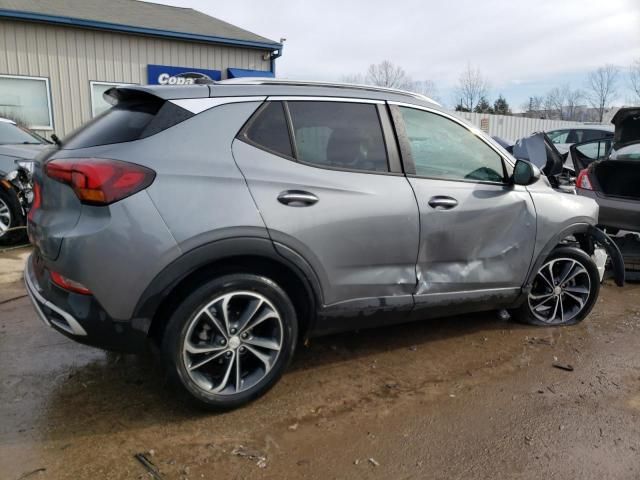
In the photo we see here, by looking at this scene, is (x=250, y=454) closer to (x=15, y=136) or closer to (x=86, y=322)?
(x=86, y=322)

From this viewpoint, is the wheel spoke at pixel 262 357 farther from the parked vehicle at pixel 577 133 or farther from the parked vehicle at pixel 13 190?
the parked vehicle at pixel 577 133

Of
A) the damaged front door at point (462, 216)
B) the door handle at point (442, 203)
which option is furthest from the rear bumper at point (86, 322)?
the door handle at point (442, 203)

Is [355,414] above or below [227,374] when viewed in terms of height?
below

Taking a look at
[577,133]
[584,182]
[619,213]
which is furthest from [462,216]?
[577,133]

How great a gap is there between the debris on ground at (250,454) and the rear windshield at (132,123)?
163cm

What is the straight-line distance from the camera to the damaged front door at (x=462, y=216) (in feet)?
10.7

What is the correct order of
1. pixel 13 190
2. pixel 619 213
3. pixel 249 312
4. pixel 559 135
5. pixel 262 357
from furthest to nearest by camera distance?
pixel 559 135 < pixel 13 190 < pixel 619 213 < pixel 262 357 < pixel 249 312

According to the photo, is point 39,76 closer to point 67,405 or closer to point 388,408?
point 67,405

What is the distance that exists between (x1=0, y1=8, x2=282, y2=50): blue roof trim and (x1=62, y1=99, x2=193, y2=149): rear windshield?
9.93 m

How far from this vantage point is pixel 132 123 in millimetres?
2635

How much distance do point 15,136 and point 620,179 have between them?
26.2 ft

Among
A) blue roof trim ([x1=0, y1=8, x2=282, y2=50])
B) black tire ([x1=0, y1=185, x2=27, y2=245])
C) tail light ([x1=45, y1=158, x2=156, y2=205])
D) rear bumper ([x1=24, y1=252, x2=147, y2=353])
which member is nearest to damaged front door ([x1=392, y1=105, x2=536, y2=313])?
tail light ([x1=45, y1=158, x2=156, y2=205])

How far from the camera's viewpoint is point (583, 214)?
13.3 feet

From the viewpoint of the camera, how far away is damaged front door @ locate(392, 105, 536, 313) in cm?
327
